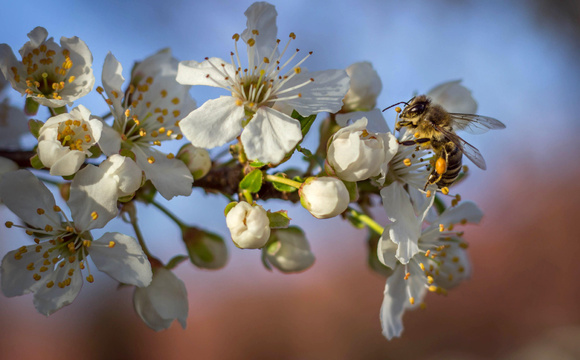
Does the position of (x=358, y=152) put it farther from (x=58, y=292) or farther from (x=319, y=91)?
(x=58, y=292)

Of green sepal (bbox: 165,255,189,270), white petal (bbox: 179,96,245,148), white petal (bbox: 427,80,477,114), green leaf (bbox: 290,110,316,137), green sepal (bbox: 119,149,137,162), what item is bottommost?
green sepal (bbox: 165,255,189,270)

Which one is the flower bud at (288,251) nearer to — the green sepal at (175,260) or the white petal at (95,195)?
the green sepal at (175,260)

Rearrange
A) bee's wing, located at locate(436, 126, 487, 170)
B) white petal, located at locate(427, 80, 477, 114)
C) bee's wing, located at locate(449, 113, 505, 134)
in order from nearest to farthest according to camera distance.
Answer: bee's wing, located at locate(436, 126, 487, 170)
bee's wing, located at locate(449, 113, 505, 134)
white petal, located at locate(427, 80, 477, 114)

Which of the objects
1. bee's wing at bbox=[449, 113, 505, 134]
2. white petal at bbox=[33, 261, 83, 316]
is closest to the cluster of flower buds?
white petal at bbox=[33, 261, 83, 316]

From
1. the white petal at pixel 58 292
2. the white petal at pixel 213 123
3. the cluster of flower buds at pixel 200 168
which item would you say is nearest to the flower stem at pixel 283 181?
the cluster of flower buds at pixel 200 168

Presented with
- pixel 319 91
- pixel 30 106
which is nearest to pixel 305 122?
pixel 319 91

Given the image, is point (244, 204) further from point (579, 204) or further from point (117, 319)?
point (579, 204)

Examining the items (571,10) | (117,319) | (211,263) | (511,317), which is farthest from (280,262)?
(571,10)

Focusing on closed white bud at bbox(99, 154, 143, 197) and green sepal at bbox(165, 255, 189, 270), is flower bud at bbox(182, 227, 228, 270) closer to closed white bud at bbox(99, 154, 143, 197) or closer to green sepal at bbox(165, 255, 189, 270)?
green sepal at bbox(165, 255, 189, 270)

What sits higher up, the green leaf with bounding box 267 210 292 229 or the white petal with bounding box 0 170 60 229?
the green leaf with bounding box 267 210 292 229
